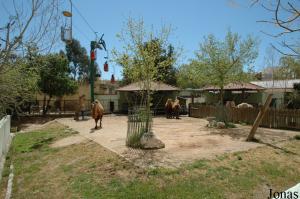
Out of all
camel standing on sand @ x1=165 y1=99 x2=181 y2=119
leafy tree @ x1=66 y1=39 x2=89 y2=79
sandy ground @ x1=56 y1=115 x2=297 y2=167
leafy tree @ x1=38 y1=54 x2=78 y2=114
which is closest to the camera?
sandy ground @ x1=56 y1=115 x2=297 y2=167

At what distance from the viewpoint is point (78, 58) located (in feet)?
190

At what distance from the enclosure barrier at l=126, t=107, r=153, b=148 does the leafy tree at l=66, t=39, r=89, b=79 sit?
156 feet

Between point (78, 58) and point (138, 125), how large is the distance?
49702 mm

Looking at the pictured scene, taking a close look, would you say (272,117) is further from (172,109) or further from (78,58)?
(78,58)

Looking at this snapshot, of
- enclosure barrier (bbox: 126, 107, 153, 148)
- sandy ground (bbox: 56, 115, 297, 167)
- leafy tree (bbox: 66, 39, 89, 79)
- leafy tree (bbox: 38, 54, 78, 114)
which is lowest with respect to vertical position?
sandy ground (bbox: 56, 115, 297, 167)

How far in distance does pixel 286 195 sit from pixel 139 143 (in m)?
7.92

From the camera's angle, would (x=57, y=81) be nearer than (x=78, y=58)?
Yes

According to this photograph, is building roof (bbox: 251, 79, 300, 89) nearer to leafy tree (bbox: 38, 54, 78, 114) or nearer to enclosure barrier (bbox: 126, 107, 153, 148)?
leafy tree (bbox: 38, 54, 78, 114)

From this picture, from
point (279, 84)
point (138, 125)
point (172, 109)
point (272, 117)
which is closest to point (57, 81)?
point (172, 109)

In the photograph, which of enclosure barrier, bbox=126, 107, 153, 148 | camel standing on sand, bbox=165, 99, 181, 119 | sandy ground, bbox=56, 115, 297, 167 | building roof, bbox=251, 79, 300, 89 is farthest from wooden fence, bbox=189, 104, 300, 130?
building roof, bbox=251, 79, 300, 89

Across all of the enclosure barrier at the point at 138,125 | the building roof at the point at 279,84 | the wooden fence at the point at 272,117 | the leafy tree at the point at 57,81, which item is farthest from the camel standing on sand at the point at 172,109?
the building roof at the point at 279,84

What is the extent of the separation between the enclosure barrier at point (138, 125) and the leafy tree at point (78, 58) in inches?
1866

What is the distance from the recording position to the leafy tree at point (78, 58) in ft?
186

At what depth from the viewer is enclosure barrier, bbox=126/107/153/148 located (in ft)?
34.7
